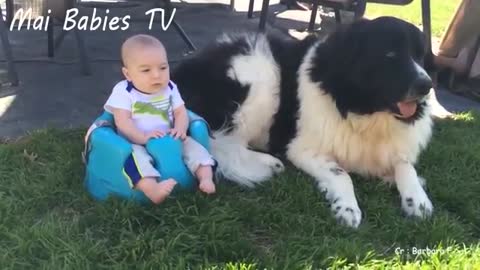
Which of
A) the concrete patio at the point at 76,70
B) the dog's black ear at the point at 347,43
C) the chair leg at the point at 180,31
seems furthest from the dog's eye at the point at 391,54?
the chair leg at the point at 180,31

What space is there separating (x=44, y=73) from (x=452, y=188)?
3.32 metres

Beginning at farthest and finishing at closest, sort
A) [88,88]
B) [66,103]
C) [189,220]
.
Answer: [88,88], [66,103], [189,220]

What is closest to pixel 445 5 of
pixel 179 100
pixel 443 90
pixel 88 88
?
pixel 443 90

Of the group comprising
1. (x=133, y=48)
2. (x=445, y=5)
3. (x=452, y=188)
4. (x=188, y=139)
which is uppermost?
(x=133, y=48)

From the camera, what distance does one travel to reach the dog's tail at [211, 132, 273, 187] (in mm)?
3258

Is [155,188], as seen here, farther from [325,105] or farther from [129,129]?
[325,105]

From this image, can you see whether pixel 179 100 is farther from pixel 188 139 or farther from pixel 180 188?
pixel 180 188

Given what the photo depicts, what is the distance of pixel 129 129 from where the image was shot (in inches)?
116

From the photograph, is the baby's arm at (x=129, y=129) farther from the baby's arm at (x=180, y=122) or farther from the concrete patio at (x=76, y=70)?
the concrete patio at (x=76, y=70)

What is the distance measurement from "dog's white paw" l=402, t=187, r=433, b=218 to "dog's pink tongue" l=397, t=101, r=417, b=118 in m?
0.37

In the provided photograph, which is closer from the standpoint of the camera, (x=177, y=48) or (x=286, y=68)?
(x=286, y=68)

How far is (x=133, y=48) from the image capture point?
293 cm

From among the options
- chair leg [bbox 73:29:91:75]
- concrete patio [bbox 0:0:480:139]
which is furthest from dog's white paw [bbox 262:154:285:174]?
chair leg [bbox 73:29:91:75]

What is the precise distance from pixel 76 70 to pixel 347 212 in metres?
3.10
